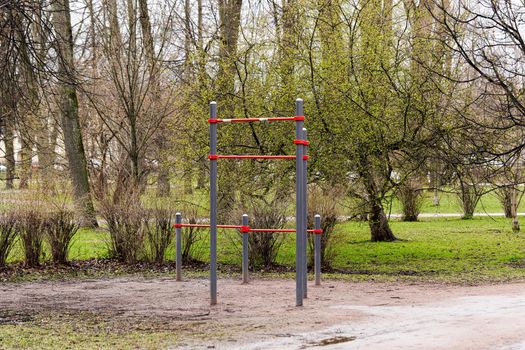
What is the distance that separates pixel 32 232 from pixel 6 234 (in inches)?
21.4

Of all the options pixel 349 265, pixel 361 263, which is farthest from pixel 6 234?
pixel 361 263

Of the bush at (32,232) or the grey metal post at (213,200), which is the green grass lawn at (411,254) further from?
the grey metal post at (213,200)

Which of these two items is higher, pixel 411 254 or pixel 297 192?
pixel 297 192

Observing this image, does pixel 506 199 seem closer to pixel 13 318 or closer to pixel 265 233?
pixel 265 233

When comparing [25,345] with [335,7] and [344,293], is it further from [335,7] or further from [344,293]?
[335,7]

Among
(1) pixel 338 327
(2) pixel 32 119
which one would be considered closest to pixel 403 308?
(1) pixel 338 327

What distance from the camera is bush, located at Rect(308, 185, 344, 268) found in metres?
14.5

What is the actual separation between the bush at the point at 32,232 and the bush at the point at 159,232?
1.85 metres

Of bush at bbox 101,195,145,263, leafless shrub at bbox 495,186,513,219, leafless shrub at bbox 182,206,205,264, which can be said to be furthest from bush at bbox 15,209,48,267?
leafless shrub at bbox 495,186,513,219

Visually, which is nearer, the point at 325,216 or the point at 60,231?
the point at 325,216

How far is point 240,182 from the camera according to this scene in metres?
17.2

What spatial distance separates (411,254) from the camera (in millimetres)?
18031

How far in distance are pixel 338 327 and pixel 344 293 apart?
323cm

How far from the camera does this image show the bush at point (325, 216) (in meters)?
14.5
